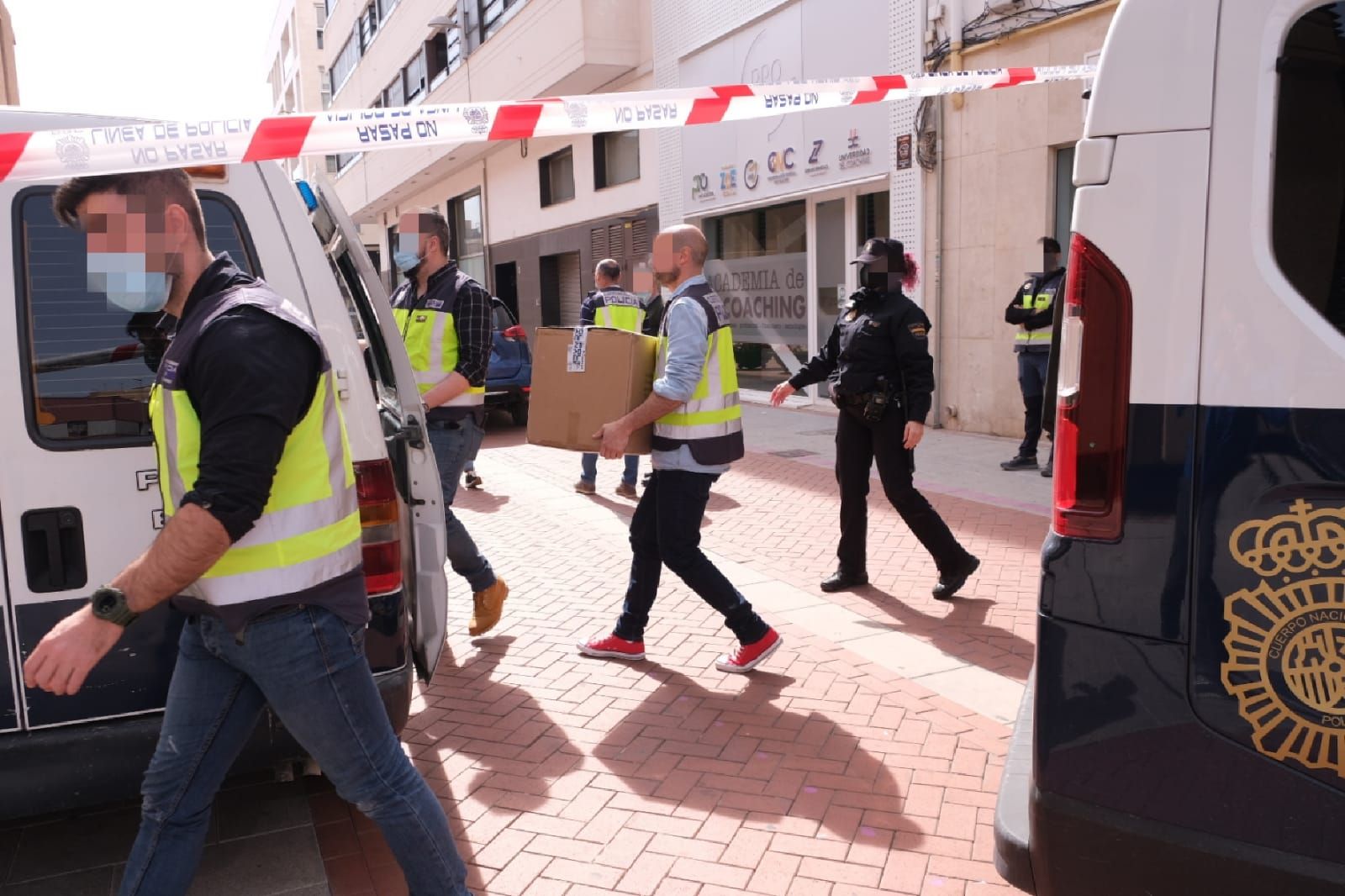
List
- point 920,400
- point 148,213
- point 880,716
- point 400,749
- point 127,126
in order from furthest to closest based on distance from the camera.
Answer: point 920,400 < point 880,716 < point 127,126 < point 400,749 < point 148,213

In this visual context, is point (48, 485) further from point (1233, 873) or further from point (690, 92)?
point (1233, 873)

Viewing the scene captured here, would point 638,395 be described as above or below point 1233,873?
above

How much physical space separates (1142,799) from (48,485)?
2.50 m

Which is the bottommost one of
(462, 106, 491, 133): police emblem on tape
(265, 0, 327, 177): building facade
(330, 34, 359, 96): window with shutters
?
(462, 106, 491, 133): police emblem on tape

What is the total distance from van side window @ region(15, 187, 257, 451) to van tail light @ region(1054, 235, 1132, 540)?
2135mm

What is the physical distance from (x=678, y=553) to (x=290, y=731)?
212 centimetres

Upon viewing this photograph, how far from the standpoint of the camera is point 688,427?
407 centimetres

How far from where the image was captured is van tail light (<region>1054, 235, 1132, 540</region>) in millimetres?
1919

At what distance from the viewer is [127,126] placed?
2.46 m

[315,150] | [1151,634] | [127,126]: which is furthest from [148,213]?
[1151,634]

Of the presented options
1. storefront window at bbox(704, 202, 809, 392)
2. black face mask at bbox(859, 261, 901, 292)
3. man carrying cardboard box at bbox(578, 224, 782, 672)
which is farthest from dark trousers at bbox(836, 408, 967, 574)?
storefront window at bbox(704, 202, 809, 392)

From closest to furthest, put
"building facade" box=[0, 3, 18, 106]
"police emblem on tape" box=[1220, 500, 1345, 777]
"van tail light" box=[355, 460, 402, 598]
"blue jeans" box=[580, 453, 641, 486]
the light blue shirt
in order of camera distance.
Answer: "police emblem on tape" box=[1220, 500, 1345, 777], "van tail light" box=[355, 460, 402, 598], the light blue shirt, "blue jeans" box=[580, 453, 641, 486], "building facade" box=[0, 3, 18, 106]

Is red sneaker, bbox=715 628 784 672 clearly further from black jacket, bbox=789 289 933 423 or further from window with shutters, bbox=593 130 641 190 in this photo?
window with shutters, bbox=593 130 641 190

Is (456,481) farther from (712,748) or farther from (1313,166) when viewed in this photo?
(1313,166)
